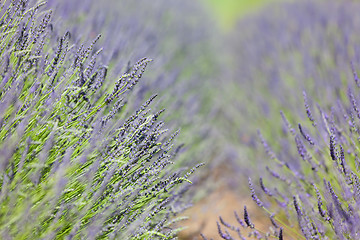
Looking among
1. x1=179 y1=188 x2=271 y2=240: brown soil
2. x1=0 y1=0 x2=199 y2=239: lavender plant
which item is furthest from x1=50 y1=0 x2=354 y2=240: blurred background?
x1=0 y1=0 x2=199 y2=239: lavender plant

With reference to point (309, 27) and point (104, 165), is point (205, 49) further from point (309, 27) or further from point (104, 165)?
point (104, 165)

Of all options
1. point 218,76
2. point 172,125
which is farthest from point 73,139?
point 218,76

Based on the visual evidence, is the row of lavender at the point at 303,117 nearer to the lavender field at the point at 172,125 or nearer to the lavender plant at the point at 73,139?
the lavender field at the point at 172,125

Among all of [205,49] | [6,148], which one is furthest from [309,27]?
[6,148]

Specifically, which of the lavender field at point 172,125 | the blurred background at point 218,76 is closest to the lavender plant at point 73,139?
the lavender field at point 172,125

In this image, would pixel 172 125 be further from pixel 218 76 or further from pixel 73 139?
pixel 218 76

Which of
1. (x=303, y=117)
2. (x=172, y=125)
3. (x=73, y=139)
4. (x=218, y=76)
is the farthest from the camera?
(x=218, y=76)
